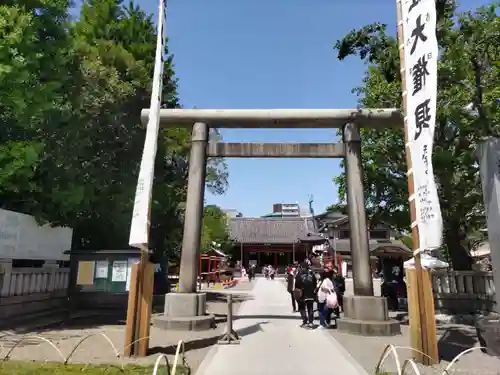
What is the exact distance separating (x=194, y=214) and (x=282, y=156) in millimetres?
3231

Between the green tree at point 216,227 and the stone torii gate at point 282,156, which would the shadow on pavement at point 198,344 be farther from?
the green tree at point 216,227

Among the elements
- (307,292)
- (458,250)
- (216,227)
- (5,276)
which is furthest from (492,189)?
(216,227)

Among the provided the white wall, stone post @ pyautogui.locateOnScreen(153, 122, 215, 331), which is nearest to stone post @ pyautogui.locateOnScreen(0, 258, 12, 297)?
the white wall

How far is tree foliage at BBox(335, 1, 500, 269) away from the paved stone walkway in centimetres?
470

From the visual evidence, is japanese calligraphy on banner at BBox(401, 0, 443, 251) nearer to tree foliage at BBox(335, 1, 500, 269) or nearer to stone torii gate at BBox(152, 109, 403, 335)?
tree foliage at BBox(335, 1, 500, 269)

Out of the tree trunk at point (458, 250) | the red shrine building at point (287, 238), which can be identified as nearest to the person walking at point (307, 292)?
the tree trunk at point (458, 250)

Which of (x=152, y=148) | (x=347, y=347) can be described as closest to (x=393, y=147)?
(x=347, y=347)

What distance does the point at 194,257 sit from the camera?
10742 millimetres

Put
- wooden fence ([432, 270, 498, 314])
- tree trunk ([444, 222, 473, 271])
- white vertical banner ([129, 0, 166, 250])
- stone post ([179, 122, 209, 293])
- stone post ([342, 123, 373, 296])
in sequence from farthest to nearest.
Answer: tree trunk ([444, 222, 473, 271]), wooden fence ([432, 270, 498, 314]), stone post ([179, 122, 209, 293]), stone post ([342, 123, 373, 296]), white vertical banner ([129, 0, 166, 250])

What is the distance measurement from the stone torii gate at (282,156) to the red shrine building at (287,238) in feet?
90.1

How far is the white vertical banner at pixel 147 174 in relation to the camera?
7.23 m

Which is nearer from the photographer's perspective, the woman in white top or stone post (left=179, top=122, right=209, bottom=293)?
the woman in white top

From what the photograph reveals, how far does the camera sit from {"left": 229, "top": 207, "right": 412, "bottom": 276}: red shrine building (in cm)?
4047

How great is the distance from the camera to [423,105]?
23.0 feet
